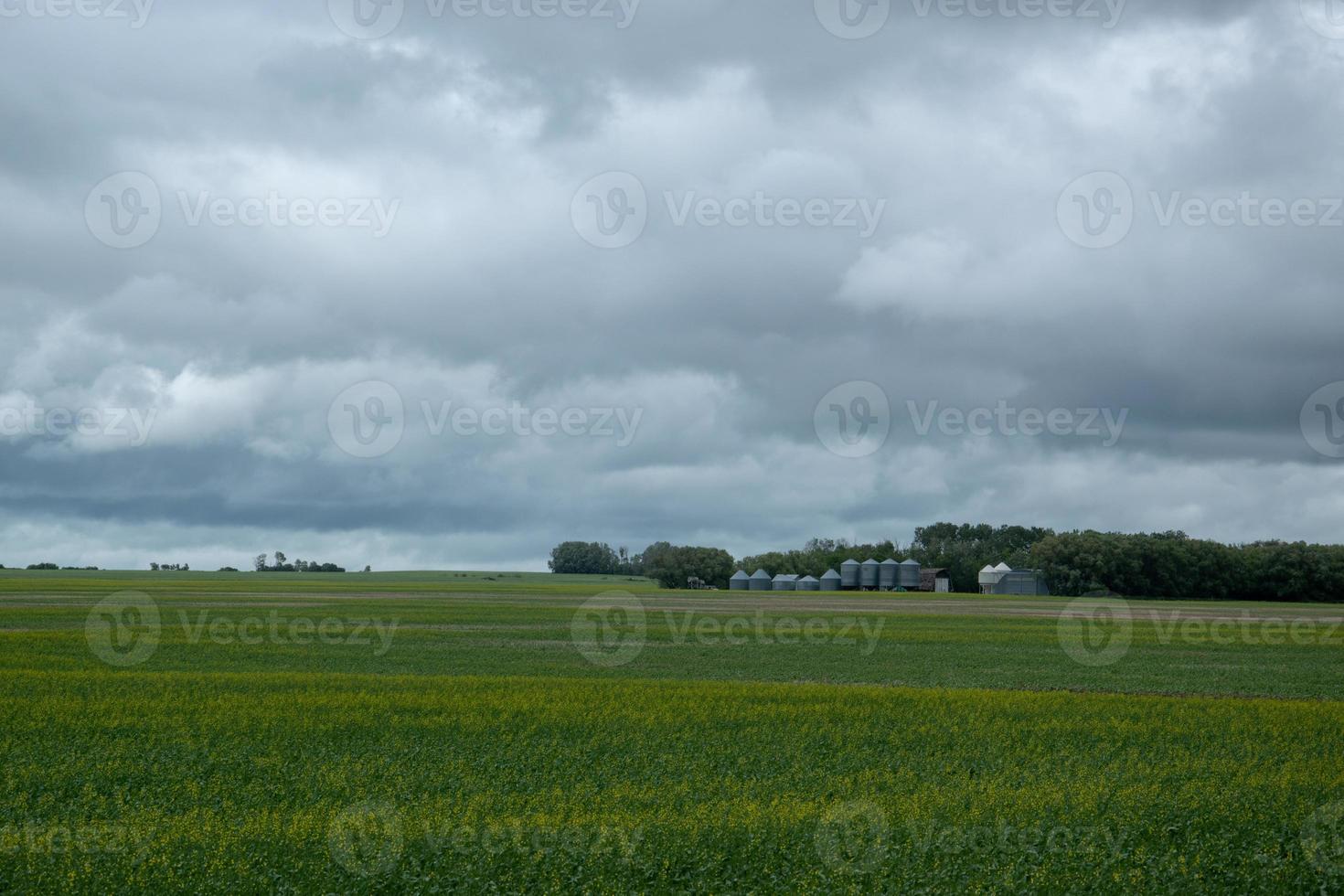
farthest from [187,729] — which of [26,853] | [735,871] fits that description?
[735,871]

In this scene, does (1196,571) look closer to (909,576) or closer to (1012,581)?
(1012,581)

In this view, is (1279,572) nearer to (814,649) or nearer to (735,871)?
(814,649)

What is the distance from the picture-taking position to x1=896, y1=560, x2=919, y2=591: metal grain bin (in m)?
196

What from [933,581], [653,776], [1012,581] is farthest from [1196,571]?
[653,776]

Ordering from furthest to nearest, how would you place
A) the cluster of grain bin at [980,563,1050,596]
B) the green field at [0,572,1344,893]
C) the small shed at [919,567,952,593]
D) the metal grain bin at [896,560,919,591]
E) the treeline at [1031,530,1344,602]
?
1. the metal grain bin at [896,560,919,591]
2. the small shed at [919,567,952,593]
3. the cluster of grain bin at [980,563,1050,596]
4. the treeline at [1031,530,1344,602]
5. the green field at [0,572,1344,893]

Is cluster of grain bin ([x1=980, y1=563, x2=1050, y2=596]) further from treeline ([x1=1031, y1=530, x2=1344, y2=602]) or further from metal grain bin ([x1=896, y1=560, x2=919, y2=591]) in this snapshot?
metal grain bin ([x1=896, y1=560, x2=919, y2=591])

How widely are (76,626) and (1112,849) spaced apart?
64.3 meters

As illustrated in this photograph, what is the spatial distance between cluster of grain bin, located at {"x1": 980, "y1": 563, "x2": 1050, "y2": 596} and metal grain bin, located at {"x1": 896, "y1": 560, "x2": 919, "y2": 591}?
1330 centimetres

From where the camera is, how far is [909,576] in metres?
197

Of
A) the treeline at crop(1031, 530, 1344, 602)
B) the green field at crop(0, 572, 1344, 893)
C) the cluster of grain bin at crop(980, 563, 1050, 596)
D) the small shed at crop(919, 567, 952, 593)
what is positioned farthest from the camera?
the small shed at crop(919, 567, 952, 593)

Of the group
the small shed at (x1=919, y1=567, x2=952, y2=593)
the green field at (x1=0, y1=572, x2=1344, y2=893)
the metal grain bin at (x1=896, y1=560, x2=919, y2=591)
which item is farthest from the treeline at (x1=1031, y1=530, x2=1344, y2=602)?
the green field at (x1=0, y1=572, x2=1344, y2=893)

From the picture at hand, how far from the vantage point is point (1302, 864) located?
53.5 ft

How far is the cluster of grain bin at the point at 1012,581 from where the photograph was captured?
17125cm

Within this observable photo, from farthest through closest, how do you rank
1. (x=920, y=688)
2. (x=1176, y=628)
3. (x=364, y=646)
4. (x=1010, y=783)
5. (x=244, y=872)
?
(x=1176, y=628), (x=364, y=646), (x=920, y=688), (x=1010, y=783), (x=244, y=872)
